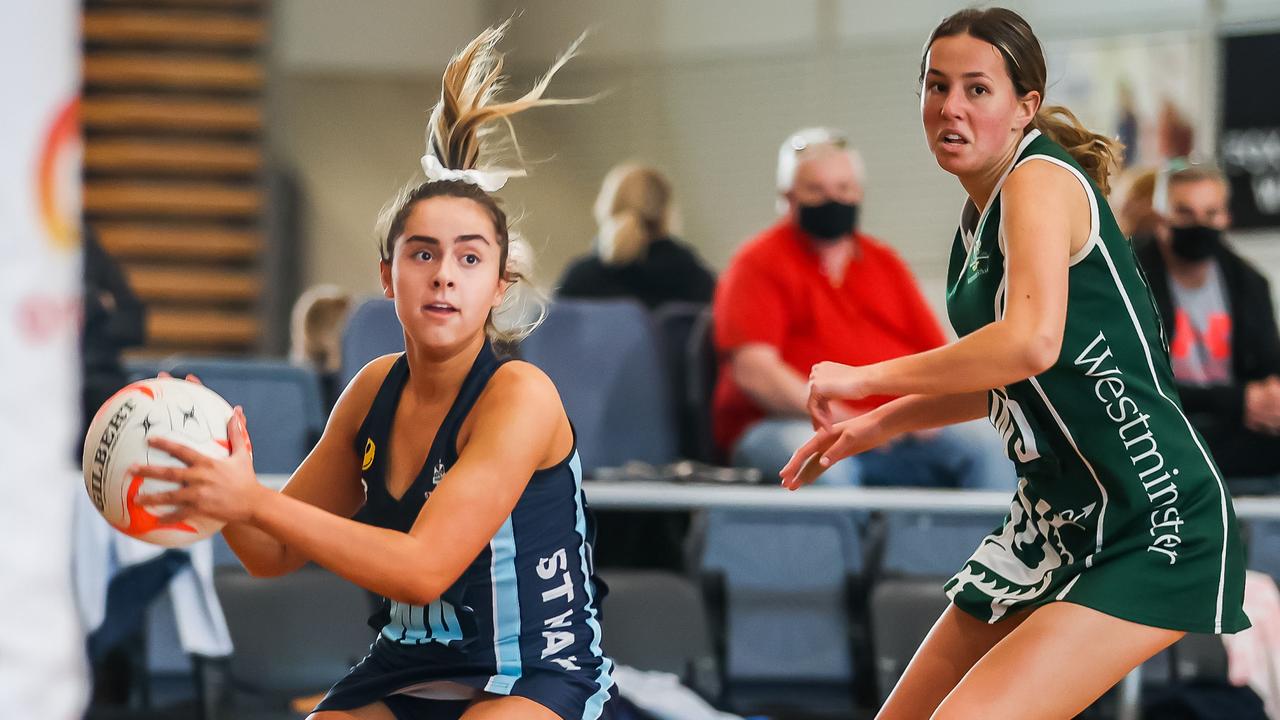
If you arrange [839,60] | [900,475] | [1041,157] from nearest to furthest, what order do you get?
[1041,157], [900,475], [839,60]

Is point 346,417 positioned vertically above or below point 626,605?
above

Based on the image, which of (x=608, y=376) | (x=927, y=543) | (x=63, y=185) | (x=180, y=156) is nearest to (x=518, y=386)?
(x=63, y=185)

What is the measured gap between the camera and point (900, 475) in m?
3.90

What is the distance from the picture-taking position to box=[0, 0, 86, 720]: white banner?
2623mm

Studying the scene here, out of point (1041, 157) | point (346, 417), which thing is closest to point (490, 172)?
point (346, 417)

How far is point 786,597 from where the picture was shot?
365 cm

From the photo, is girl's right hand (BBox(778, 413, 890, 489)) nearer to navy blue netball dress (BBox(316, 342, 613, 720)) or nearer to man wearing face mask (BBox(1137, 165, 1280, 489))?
navy blue netball dress (BBox(316, 342, 613, 720))

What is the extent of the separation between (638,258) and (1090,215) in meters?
2.99

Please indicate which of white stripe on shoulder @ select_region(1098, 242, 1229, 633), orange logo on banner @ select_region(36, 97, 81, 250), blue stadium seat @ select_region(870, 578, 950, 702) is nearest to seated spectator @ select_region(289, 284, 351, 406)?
orange logo on banner @ select_region(36, 97, 81, 250)

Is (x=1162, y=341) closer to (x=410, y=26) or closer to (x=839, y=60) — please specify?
(x=839, y=60)

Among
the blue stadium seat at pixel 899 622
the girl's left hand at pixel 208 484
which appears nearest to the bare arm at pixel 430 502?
the girl's left hand at pixel 208 484

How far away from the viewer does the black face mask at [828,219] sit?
4082 mm

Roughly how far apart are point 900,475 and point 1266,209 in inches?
149

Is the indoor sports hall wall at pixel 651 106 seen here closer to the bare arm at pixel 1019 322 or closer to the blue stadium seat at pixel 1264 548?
the blue stadium seat at pixel 1264 548
